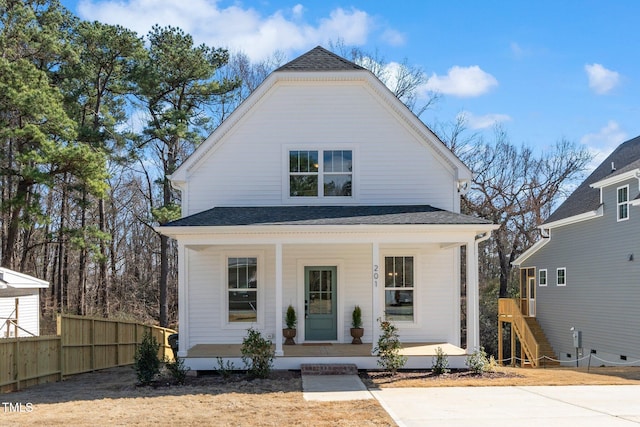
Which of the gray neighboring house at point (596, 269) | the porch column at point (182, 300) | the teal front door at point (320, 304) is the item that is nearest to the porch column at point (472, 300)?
the teal front door at point (320, 304)

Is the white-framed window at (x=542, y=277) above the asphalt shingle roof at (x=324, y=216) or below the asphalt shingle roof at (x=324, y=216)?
below

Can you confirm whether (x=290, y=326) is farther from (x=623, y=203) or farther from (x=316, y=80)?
(x=623, y=203)

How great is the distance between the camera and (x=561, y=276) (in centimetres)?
2517

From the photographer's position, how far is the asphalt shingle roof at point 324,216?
521 inches

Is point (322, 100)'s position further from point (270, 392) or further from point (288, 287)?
point (270, 392)

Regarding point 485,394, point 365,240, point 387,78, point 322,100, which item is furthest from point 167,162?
point 485,394

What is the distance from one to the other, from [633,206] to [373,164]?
980 cm

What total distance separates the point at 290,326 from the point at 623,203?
1256 centimetres

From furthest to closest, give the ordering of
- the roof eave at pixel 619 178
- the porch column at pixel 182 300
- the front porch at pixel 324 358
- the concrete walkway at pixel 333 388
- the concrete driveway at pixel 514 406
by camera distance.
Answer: the roof eave at pixel 619 178 < the porch column at pixel 182 300 < the front porch at pixel 324 358 < the concrete walkway at pixel 333 388 < the concrete driveway at pixel 514 406

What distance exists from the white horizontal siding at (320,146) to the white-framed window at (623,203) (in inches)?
328

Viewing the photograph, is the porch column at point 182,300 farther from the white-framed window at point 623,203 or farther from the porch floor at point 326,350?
the white-framed window at point 623,203

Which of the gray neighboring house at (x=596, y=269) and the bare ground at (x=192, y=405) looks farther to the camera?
the gray neighboring house at (x=596, y=269)

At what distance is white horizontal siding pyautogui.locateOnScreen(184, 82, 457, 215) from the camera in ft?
50.8

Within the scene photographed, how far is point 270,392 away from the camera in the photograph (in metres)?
11.0
